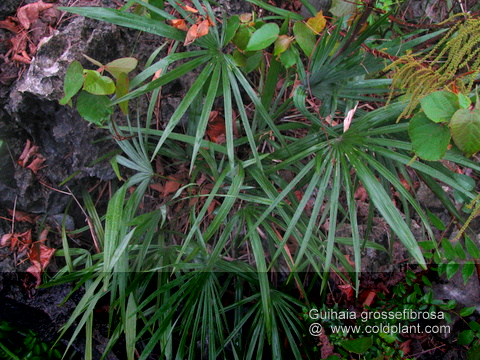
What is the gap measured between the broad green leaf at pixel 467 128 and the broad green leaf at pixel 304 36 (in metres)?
0.49

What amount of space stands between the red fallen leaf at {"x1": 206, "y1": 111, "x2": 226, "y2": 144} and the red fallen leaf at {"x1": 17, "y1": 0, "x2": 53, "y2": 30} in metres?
0.73

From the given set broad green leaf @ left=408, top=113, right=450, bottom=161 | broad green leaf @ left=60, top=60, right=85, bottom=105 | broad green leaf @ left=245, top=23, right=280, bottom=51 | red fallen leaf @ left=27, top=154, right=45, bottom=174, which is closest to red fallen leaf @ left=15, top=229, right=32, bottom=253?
red fallen leaf @ left=27, top=154, right=45, bottom=174

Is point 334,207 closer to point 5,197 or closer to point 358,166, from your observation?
point 358,166

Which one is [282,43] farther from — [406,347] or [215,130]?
[406,347]

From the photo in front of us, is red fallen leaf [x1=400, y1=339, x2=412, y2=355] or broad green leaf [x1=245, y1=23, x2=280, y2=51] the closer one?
broad green leaf [x1=245, y1=23, x2=280, y2=51]

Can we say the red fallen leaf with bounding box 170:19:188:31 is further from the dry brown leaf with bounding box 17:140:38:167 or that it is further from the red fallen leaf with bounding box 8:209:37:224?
the red fallen leaf with bounding box 8:209:37:224

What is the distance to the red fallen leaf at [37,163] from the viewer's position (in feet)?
4.25

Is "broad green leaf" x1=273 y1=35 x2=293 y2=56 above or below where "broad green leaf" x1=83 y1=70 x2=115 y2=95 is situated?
above

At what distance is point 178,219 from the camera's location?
140 centimetres

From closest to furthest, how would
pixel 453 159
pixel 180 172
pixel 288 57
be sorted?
pixel 453 159, pixel 288 57, pixel 180 172

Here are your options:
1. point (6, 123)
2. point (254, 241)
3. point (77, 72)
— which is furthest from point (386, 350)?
point (6, 123)

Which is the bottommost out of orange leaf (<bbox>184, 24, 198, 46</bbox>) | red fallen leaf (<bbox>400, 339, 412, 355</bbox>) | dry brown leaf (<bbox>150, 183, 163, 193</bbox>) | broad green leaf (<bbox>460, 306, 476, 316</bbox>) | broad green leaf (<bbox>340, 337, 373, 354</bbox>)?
red fallen leaf (<bbox>400, 339, 412, 355</bbox>)

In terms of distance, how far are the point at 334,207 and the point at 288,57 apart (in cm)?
49

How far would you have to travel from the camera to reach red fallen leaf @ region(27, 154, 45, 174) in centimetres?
130
